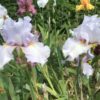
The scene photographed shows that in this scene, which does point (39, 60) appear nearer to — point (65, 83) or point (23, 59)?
point (23, 59)

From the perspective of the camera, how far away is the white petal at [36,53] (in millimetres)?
2273

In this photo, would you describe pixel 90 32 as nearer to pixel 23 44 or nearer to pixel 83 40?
pixel 83 40

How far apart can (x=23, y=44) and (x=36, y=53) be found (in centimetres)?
14

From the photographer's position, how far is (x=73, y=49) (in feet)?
7.64

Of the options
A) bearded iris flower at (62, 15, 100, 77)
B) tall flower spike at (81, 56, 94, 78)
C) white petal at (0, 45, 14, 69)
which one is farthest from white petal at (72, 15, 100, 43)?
white petal at (0, 45, 14, 69)

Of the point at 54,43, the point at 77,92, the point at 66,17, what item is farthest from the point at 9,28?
the point at 66,17

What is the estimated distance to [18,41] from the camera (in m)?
2.40

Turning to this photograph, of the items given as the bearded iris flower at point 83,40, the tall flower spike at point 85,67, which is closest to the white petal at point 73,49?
the bearded iris flower at point 83,40

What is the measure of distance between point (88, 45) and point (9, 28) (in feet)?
1.30

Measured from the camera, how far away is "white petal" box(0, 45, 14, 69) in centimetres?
229

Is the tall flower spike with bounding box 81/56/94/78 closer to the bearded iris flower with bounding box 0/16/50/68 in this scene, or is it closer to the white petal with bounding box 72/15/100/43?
the white petal with bounding box 72/15/100/43

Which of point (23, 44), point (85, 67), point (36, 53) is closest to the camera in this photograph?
point (36, 53)

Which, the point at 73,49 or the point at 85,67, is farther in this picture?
the point at 85,67

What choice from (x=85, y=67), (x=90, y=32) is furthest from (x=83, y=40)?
(x=85, y=67)
